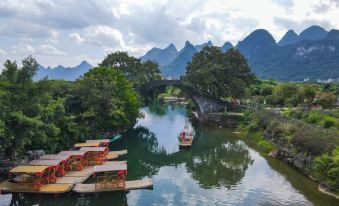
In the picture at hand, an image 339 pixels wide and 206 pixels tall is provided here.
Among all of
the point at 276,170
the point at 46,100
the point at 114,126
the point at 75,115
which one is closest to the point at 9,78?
the point at 46,100

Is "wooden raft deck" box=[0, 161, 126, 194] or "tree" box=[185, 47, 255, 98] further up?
"tree" box=[185, 47, 255, 98]

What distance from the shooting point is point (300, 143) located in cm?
3600

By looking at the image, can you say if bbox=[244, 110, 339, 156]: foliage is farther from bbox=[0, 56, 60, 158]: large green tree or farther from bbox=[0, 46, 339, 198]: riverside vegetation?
bbox=[0, 56, 60, 158]: large green tree

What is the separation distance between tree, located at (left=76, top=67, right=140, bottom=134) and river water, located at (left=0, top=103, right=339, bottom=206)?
3194 millimetres

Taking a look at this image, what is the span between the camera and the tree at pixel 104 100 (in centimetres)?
4894

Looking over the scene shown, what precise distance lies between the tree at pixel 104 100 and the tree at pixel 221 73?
16.2m

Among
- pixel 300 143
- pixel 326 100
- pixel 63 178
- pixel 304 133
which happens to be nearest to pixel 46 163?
pixel 63 178

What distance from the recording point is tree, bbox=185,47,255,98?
2682 inches

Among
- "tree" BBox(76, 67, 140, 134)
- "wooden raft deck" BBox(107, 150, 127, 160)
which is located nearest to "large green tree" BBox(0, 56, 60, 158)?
"wooden raft deck" BBox(107, 150, 127, 160)

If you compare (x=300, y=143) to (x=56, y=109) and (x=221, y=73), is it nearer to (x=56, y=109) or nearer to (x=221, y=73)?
(x=56, y=109)

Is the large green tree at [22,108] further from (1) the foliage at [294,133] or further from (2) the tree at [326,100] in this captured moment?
(2) the tree at [326,100]

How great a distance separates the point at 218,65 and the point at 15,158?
43.3m

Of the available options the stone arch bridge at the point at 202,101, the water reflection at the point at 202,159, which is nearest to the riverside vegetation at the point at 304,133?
the water reflection at the point at 202,159

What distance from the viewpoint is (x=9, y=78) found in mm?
35250
